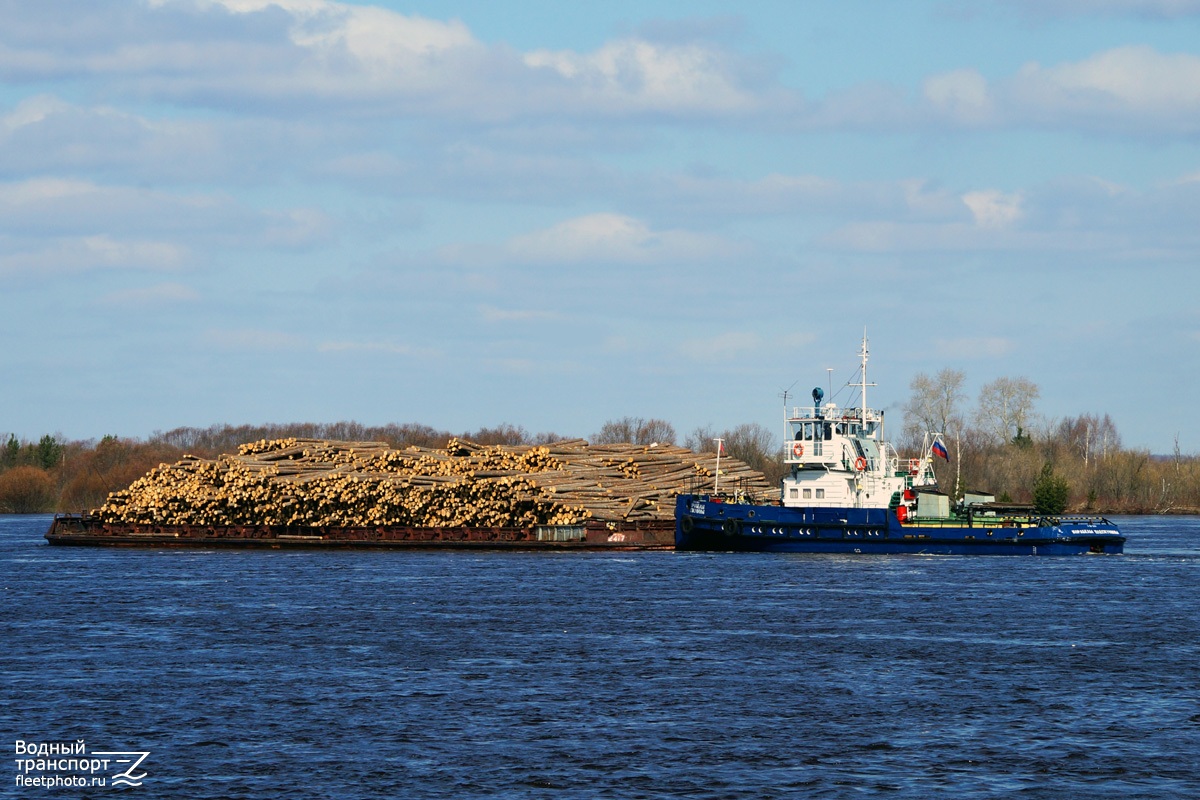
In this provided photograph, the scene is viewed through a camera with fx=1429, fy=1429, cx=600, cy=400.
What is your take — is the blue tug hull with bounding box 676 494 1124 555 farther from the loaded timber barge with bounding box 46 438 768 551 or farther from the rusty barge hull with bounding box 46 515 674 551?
the loaded timber barge with bounding box 46 438 768 551

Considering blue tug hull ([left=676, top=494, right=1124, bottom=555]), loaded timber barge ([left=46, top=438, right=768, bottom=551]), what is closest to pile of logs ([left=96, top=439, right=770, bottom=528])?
loaded timber barge ([left=46, top=438, right=768, bottom=551])

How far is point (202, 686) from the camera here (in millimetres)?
29703

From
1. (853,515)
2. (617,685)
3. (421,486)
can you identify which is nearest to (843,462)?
(853,515)

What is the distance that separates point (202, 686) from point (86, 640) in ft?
28.8

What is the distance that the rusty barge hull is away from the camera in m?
68.7

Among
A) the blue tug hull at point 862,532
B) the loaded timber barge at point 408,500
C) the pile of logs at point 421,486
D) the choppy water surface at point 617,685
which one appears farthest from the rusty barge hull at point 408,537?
the choppy water surface at point 617,685

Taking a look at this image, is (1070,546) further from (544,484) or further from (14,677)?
(14,677)

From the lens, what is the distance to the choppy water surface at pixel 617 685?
22.2m

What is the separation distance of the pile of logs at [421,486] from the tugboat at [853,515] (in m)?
6.47

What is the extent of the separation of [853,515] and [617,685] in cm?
3610

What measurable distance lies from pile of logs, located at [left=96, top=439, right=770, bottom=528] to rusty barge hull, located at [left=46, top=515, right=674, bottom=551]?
60 cm

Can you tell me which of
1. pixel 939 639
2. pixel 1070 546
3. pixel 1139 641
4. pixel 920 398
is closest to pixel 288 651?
pixel 939 639

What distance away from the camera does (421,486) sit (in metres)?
71.4

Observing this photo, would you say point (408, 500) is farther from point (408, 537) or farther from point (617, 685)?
point (617, 685)
